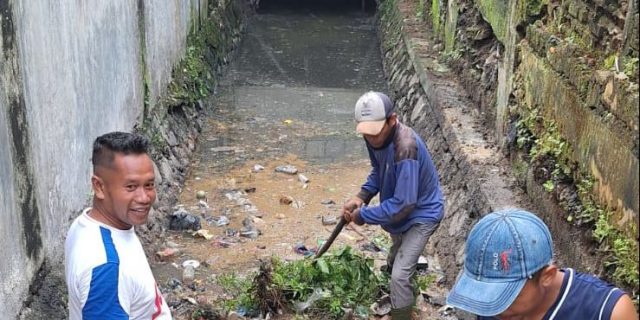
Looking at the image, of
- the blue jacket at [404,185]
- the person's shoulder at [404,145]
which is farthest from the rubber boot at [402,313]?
the person's shoulder at [404,145]

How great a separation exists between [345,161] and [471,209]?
126 inches

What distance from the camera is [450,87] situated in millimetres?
8133

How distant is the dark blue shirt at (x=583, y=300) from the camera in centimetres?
211

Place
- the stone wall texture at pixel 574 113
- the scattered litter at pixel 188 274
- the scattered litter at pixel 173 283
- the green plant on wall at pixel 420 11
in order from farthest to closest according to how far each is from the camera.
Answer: the green plant on wall at pixel 420 11 < the scattered litter at pixel 188 274 < the scattered litter at pixel 173 283 < the stone wall texture at pixel 574 113

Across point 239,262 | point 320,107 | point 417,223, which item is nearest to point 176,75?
point 320,107

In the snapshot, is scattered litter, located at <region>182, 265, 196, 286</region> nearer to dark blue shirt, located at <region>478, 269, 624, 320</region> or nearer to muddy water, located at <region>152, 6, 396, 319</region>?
muddy water, located at <region>152, 6, 396, 319</region>

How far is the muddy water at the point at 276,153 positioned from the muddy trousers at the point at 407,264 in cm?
161

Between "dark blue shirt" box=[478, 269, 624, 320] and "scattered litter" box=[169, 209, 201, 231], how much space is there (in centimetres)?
488

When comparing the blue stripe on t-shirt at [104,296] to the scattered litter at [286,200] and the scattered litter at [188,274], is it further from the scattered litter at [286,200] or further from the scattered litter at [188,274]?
the scattered litter at [286,200]

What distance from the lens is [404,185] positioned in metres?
4.17

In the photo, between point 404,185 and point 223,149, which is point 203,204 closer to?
point 223,149

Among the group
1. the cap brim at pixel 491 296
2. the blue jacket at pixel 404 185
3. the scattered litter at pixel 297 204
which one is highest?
the cap brim at pixel 491 296

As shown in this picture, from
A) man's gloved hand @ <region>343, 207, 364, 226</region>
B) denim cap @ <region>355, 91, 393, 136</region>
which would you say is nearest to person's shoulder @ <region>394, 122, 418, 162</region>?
denim cap @ <region>355, 91, 393, 136</region>

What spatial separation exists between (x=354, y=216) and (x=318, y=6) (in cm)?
1528
